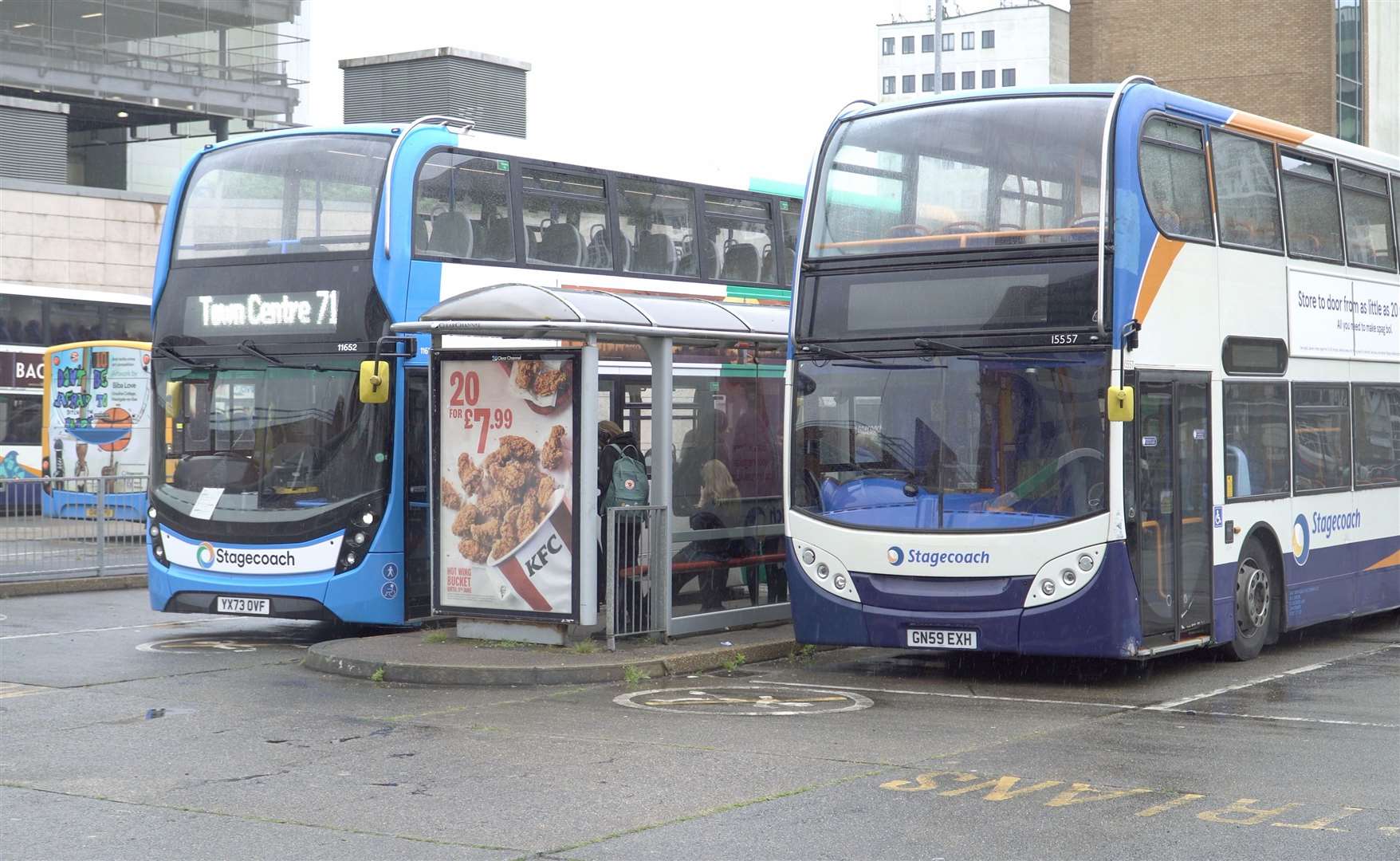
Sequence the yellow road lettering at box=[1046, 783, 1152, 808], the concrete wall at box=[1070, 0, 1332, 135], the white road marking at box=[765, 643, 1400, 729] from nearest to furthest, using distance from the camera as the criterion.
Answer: the yellow road lettering at box=[1046, 783, 1152, 808], the white road marking at box=[765, 643, 1400, 729], the concrete wall at box=[1070, 0, 1332, 135]

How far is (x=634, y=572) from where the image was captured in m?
13.4

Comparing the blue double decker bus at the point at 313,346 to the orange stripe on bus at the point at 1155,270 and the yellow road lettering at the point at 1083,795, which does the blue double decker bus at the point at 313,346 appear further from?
the yellow road lettering at the point at 1083,795

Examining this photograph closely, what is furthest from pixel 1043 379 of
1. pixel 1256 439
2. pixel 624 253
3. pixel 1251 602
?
pixel 624 253

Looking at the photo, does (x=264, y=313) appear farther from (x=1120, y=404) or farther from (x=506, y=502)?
(x=1120, y=404)

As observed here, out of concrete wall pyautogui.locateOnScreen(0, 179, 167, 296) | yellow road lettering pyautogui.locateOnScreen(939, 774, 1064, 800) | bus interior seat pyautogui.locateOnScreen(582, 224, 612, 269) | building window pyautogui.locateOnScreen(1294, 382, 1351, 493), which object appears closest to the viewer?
yellow road lettering pyautogui.locateOnScreen(939, 774, 1064, 800)

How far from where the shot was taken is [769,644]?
13609mm

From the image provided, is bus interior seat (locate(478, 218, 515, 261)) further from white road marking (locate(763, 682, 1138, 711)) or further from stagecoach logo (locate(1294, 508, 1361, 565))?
stagecoach logo (locate(1294, 508, 1361, 565))

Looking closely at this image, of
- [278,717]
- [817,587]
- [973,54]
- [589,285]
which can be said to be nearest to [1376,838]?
[817,587]

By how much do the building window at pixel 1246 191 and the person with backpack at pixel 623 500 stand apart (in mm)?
5023

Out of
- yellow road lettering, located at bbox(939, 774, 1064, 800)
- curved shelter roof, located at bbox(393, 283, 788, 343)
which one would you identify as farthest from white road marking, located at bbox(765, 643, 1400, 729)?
curved shelter roof, located at bbox(393, 283, 788, 343)

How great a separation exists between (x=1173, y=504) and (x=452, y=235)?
6.48 meters

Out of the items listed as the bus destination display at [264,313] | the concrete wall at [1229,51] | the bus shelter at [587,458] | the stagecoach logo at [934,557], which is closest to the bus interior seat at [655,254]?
the bus shelter at [587,458]

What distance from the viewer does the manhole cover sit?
1088 centimetres

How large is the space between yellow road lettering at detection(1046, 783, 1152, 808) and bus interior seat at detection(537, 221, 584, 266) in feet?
28.1
